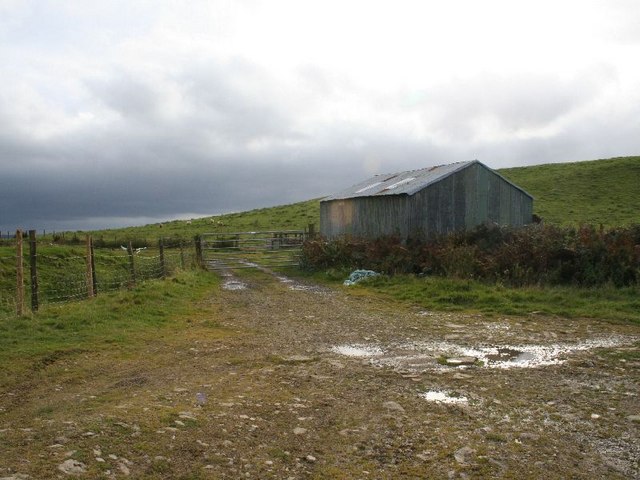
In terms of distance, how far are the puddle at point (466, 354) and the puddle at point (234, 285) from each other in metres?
9.05

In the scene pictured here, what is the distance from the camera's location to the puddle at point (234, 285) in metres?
17.7

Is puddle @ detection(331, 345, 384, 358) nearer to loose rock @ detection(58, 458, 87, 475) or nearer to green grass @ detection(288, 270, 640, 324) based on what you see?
green grass @ detection(288, 270, 640, 324)

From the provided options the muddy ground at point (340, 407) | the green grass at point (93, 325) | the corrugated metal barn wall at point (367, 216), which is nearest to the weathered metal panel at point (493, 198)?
the corrugated metal barn wall at point (367, 216)

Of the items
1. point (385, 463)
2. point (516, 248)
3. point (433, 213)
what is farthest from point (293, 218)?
point (385, 463)

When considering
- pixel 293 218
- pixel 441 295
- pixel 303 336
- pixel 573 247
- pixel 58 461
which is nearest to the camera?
pixel 58 461

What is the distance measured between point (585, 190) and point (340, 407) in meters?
46.8

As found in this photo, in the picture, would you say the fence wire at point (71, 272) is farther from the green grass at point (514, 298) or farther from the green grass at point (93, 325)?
the green grass at point (514, 298)

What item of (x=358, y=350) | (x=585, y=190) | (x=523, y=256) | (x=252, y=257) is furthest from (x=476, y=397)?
(x=585, y=190)

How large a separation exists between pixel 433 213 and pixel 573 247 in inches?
286

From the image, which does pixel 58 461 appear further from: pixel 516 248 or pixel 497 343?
pixel 516 248

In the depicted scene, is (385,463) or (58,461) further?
(385,463)

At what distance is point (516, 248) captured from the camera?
16.1 m

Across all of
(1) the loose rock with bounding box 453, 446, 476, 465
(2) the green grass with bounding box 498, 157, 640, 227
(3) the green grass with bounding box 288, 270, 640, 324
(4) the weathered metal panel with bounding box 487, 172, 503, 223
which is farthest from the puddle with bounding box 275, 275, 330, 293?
(2) the green grass with bounding box 498, 157, 640, 227

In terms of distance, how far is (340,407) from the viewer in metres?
6.21
